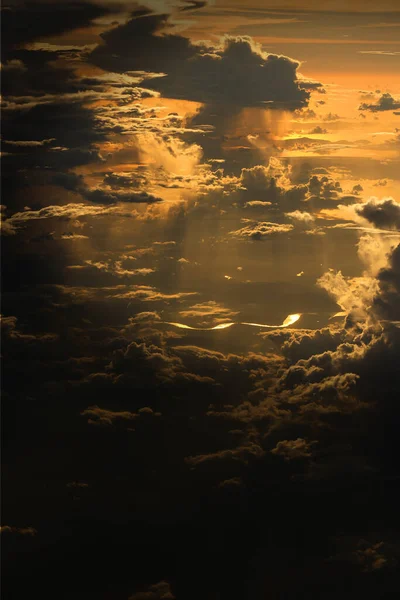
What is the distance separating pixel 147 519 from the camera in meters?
200

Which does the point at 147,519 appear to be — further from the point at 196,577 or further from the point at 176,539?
the point at 196,577

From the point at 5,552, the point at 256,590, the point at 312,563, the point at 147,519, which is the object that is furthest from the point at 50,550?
the point at 312,563

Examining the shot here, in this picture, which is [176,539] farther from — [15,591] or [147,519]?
[15,591]

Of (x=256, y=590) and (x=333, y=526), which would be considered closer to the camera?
(x=256, y=590)

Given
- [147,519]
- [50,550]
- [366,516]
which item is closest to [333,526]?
[366,516]

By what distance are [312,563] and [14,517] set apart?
242 feet

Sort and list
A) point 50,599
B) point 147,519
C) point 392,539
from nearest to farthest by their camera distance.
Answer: point 50,599 → point 392,539 → point 147,519

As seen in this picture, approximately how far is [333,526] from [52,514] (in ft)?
232

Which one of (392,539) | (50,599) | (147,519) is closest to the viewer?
(50,599)

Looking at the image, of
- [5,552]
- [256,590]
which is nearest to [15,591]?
[5,552]

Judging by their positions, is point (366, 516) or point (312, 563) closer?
Answer: point (312, 563)

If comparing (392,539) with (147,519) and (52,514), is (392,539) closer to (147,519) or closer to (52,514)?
(147,519)

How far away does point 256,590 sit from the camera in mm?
178750

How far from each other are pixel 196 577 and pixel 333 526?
38148 mm
